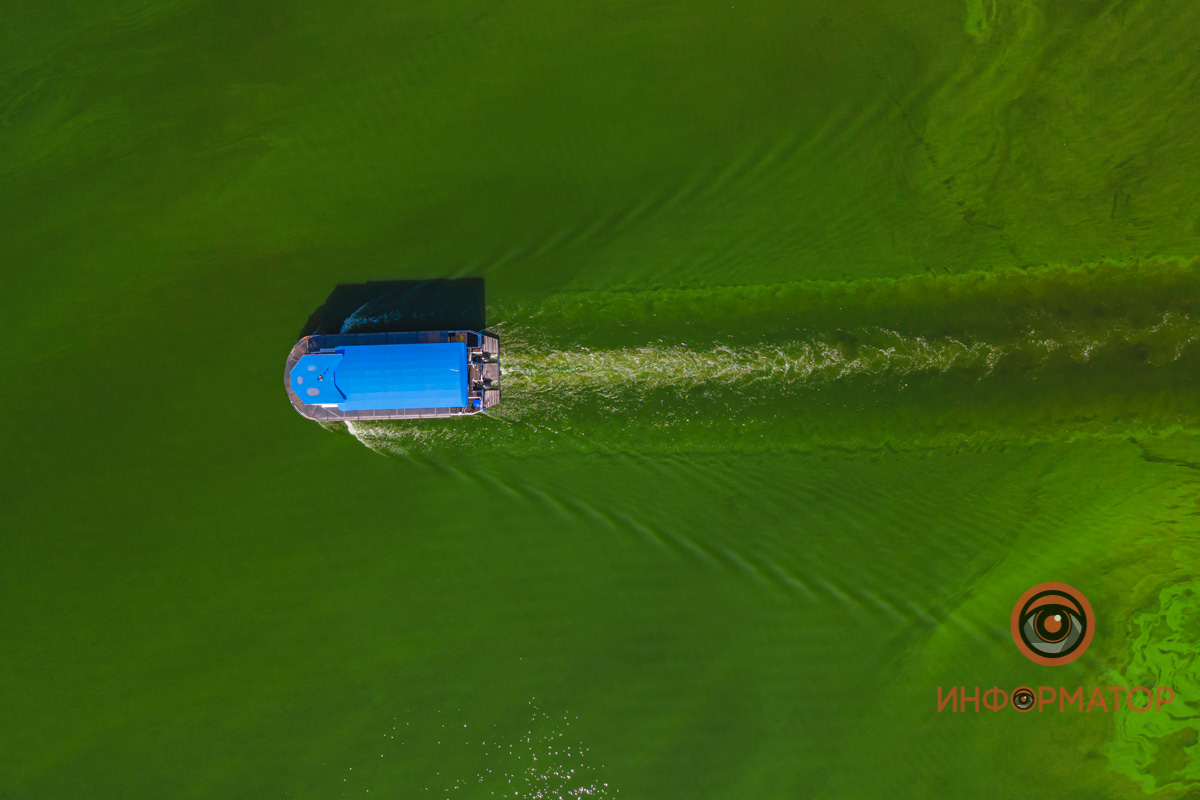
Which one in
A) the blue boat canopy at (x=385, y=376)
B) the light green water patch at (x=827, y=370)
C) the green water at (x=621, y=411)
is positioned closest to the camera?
the blue boat canopy at (x=385, y=376)

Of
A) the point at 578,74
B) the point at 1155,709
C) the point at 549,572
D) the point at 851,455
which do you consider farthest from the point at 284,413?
the point at 1155,709

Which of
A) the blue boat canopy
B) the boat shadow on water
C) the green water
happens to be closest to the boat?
the blue boat canopy

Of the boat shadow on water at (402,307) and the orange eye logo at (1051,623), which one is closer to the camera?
the orange eye logo at (1051,623)
